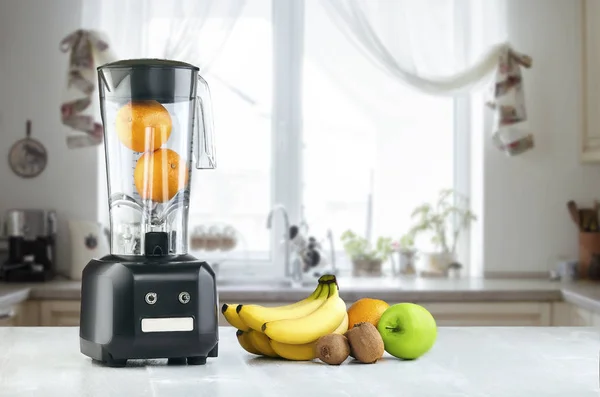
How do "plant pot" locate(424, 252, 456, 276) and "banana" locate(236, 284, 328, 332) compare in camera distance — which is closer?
Answer: "banana" locate(236, 284, 328, 332)

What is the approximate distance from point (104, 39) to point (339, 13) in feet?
3.53

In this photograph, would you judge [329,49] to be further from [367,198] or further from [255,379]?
[255,379]

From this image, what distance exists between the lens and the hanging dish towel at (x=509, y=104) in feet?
13.8

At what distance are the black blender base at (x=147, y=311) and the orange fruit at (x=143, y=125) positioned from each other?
8.5 inches

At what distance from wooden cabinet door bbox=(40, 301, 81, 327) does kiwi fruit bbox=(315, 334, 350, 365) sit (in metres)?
2.18

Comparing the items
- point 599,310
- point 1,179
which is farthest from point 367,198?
point 1,179

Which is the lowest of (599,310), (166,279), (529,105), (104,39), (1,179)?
(599,310)

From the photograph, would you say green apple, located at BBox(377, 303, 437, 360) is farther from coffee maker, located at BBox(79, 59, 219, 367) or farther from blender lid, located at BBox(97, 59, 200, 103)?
blender lid, located at BBox(97, 59, 200, 103)

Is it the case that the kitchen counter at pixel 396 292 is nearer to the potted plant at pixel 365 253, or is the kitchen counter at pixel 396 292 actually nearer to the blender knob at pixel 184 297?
the potted plant at pixel 365 253

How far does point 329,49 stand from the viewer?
4438 mm

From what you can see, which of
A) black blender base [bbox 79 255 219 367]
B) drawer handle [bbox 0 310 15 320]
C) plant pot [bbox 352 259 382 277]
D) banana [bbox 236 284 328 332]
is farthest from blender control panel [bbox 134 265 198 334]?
plant pot [bbox 352 259 382 277]

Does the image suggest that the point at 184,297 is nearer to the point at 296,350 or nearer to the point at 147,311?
the point at 147,311

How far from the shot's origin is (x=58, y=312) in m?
3.66

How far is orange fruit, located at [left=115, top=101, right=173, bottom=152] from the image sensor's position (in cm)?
171
